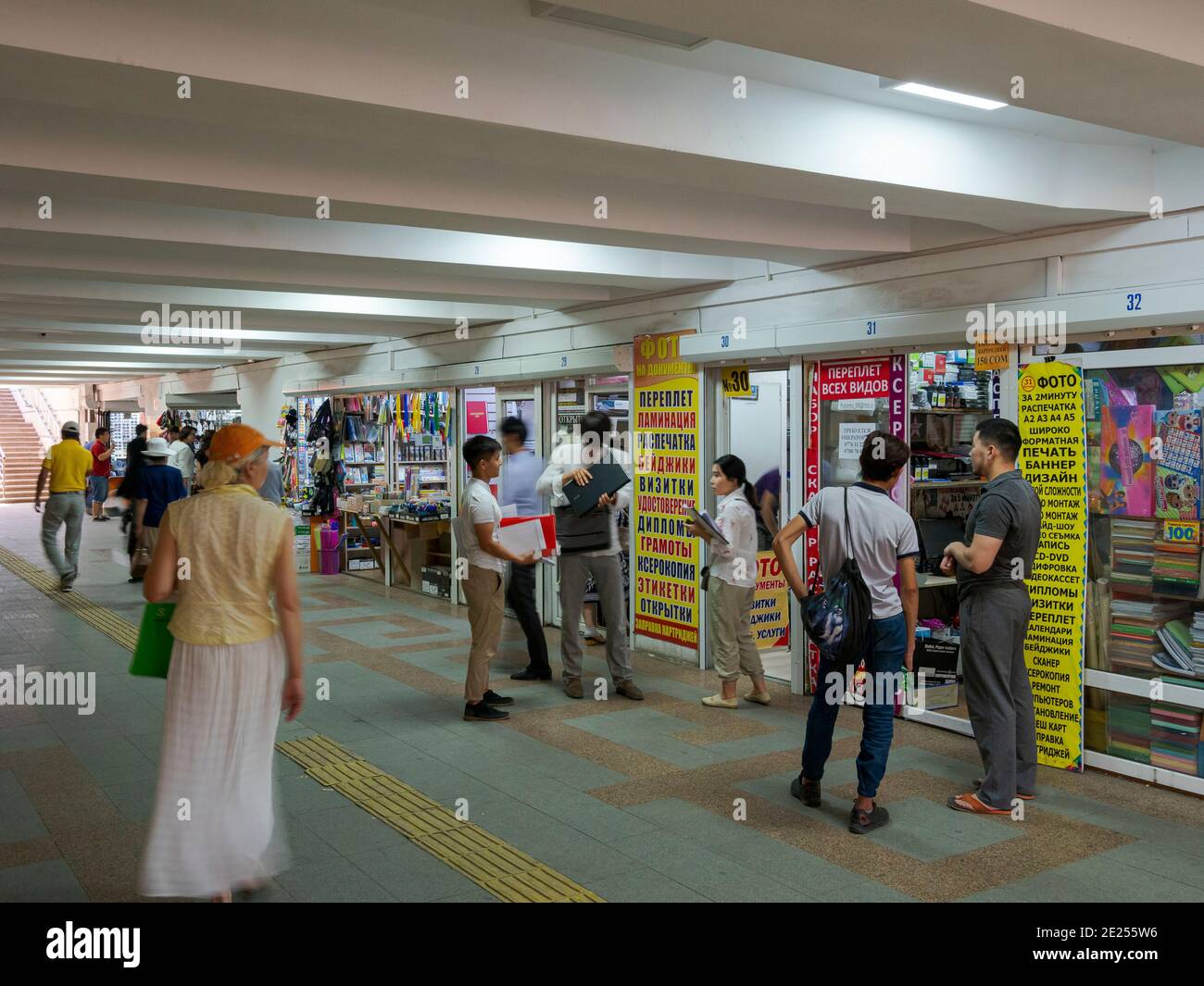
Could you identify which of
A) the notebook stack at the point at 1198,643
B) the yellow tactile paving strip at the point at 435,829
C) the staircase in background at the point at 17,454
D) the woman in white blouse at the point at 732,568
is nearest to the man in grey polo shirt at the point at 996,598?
the notebook stack at the point at 1198,643

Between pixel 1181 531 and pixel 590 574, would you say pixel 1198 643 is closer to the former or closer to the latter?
pixel 1181 531

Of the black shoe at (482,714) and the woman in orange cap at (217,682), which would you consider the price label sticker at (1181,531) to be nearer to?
the black shoe at (482,714)

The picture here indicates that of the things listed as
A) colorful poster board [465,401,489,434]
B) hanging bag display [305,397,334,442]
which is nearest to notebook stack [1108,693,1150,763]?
colorful poster board [465,401,489,434]

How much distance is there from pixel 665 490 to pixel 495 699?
2.60 meters

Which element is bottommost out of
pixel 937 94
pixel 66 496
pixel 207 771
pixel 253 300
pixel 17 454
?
pixel 207 771

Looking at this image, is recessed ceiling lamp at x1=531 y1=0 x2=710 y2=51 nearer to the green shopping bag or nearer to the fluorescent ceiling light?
the fluorescent ceiling light

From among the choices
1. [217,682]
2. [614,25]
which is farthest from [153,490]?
[614,25]

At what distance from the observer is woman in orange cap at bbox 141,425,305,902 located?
11.7 ft

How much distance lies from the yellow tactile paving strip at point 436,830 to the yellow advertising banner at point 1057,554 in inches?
121

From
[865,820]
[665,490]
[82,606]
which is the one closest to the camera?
[865,820]

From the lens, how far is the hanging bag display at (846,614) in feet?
15.2

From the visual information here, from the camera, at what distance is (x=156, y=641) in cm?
374

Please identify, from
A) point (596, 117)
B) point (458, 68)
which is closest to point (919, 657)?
point (596, 117)

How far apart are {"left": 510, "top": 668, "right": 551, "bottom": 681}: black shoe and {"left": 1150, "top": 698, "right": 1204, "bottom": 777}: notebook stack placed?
4.02 meters
